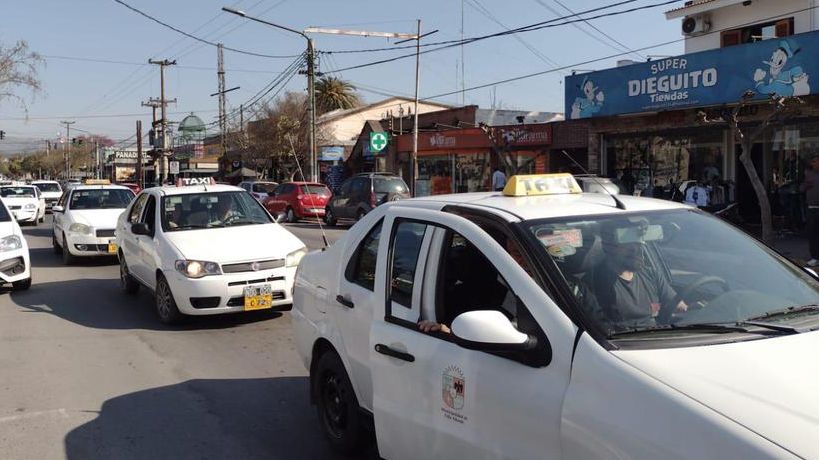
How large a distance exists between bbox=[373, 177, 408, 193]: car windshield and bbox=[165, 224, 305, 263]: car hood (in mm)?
13173

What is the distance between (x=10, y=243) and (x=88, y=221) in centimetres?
345

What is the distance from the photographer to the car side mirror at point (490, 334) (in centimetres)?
261

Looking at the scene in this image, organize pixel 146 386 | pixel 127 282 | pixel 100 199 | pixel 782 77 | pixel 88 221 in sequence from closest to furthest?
1. pixel 146 386
2. pixel 127 282
3. pixel 88 221
4. pixel 100 199
5. pixel 782 77

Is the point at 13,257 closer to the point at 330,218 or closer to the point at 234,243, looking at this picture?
the point at 234,243

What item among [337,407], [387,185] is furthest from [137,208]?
[387,185]

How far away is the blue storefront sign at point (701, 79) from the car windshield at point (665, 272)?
46.3 ft

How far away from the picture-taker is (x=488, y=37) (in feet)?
74.8

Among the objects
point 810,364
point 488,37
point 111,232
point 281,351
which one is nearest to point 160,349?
point 281,351

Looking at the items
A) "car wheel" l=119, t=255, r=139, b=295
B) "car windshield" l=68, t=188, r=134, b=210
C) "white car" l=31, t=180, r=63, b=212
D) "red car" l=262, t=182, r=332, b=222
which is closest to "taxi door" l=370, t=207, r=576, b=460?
"car wheel" l=119, t=255, r=139, b=295

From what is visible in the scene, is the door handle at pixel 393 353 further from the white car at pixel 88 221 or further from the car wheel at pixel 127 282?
the white car at pixel 88 221

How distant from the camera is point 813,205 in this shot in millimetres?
11773

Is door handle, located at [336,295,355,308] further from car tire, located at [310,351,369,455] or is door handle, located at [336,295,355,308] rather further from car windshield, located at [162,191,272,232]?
car windshield, located at [162,191,272,232]

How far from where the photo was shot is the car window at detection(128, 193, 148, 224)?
10.2 m

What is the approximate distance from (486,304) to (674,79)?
1652cm
